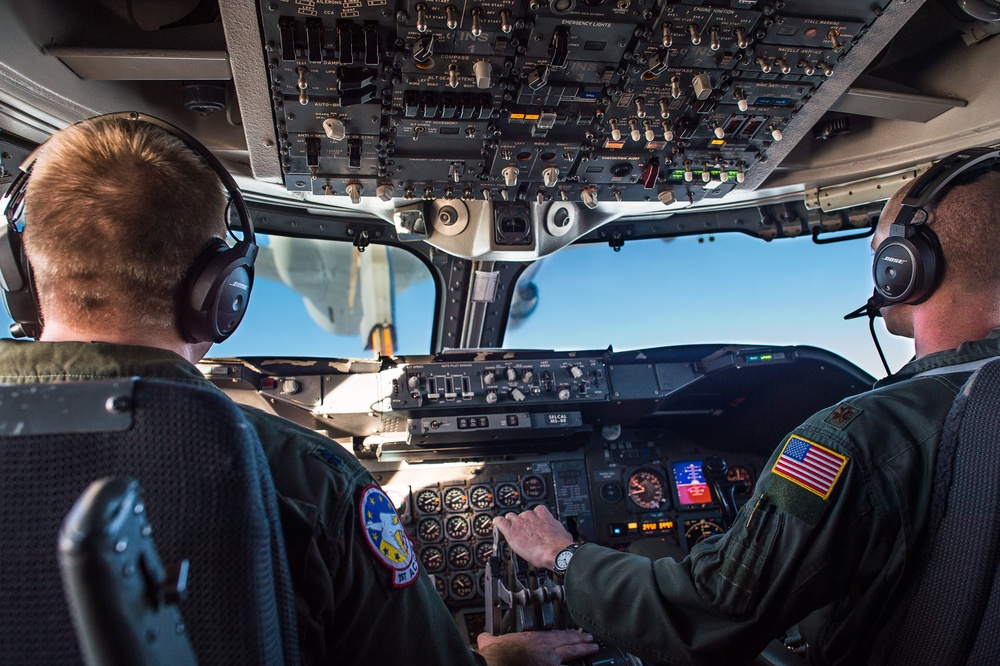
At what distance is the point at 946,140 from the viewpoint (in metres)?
2.66

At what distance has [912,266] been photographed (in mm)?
1468

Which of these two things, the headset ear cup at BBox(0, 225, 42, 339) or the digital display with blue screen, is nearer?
the headset ear cup at BBox(0, 225, 42, 339)

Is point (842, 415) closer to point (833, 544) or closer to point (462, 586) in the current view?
point (833, 544)

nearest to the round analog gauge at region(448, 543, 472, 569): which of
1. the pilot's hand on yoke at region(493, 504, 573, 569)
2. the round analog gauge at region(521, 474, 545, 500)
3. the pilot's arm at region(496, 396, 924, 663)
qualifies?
the round analog gauge at region(521, 474, 545, 500)

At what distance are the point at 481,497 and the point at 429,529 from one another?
0.28 meters

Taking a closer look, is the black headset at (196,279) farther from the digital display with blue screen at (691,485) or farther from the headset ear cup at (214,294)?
the digital display with blue screen at (691,485)

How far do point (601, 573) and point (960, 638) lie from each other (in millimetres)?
684

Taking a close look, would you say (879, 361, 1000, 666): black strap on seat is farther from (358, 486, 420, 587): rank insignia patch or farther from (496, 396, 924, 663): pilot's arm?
(358, 486, 420, 587): rank insignia patch

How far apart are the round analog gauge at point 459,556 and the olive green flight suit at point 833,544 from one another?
1.81 m

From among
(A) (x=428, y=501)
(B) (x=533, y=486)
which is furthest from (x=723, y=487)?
(A) (x=428, y=501)

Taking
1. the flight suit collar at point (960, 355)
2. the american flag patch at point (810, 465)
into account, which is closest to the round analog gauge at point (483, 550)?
the american flag patch at point (810, 465)

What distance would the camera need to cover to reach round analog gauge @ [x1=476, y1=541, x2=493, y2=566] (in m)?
3.21

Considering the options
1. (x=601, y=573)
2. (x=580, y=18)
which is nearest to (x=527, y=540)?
(x=601, y=573)

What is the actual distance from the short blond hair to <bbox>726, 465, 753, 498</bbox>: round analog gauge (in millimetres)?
3316
